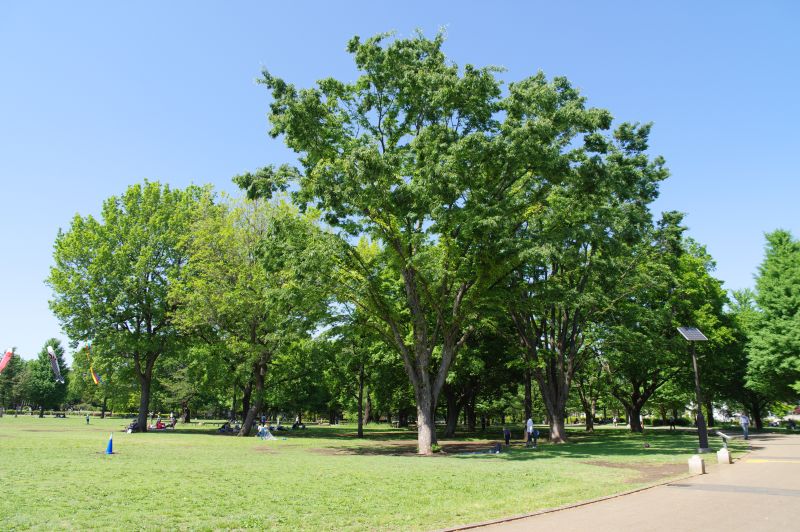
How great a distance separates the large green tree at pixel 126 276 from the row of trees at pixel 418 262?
151 millimetres

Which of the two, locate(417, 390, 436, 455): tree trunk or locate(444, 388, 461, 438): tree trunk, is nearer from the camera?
locate(417, 390, 436, 455): tree trunk

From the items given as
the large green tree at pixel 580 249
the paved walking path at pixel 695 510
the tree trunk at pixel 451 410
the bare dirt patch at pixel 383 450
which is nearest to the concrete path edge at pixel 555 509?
the paved walking path at pixel 695 510

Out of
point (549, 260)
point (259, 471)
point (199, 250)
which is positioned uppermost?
point (199, 250)

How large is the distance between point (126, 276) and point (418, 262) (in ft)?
87.2

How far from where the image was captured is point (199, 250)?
36.3 metres

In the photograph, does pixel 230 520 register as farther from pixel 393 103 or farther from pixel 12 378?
pixel 12 378

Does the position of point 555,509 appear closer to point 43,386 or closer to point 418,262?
point 418,262

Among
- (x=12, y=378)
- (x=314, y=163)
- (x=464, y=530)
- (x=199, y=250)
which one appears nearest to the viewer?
(x=464, y=530)

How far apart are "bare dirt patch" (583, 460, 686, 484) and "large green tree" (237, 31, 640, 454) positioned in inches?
346

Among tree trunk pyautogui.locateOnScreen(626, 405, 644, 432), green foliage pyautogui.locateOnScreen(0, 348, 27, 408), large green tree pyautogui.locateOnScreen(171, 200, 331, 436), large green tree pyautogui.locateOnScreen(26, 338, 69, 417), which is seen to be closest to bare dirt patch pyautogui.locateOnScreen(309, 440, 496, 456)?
large green tree pyautogui.locateOnScreen(171, 200, 331, 436)

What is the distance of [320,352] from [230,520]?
89.7ft

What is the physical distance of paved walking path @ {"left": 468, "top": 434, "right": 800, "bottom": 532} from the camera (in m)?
8.40

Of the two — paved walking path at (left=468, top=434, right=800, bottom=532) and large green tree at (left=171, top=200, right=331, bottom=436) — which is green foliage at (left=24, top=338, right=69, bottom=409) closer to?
large green tree at (left=171, top=200, right=331, bottom=436)

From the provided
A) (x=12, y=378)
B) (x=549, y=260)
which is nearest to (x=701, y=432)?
(x=549, y=260)
